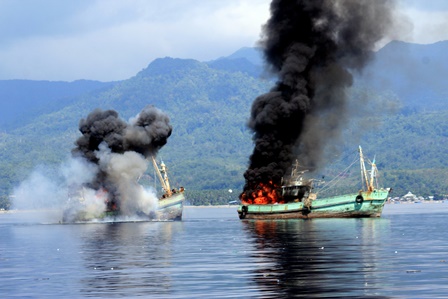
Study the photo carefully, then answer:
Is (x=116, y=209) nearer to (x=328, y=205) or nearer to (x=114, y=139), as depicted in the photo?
(x=114, y=139)

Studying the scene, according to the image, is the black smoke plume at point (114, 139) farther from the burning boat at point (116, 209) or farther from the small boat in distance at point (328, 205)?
the small boat in distance at point (328, 205)

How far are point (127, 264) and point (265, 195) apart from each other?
95.3 meters

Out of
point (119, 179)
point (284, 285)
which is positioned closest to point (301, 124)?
point (119, 179)

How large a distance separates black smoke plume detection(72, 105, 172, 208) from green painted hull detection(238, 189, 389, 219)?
103ft

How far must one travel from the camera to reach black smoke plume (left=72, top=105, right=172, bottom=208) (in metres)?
181

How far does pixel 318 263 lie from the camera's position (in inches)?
2901

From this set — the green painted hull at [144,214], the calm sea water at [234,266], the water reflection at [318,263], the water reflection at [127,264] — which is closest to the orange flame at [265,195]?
the green painted hull at [144,214]

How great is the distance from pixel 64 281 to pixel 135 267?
975cm

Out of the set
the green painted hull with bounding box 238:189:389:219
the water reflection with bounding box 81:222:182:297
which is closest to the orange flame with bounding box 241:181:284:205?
the green painted hull with bounding box 238:189:389:219

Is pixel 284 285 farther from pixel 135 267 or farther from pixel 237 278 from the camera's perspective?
pixel 135 267

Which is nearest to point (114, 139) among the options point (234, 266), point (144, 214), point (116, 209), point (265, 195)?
point (116, 209)

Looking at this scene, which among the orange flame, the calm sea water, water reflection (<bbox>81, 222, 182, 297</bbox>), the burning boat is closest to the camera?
the calm sea water

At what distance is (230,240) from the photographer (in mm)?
110438

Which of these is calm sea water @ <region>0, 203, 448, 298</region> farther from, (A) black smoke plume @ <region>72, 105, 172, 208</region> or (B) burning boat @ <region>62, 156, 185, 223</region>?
(A) black smoke plume @ <region>72, 105, 172, 208</region>
